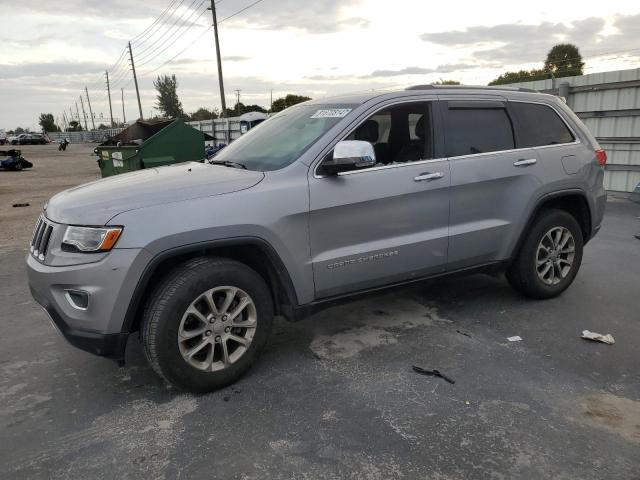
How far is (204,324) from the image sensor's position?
10.0ft

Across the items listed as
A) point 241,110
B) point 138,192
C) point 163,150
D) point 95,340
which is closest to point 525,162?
point 138,192

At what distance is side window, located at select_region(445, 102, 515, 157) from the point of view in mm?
3916

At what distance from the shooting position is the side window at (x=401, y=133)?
3.81 metres

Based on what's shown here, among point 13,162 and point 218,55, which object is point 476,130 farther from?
point 218,55

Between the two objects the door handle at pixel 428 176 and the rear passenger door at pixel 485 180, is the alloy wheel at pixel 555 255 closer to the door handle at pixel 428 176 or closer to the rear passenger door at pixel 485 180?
the rear passenger door at pixel 485 180

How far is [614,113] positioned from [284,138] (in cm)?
883

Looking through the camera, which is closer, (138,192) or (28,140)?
(138,192)

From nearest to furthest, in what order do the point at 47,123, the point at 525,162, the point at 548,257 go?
the point at 525,162 < the point at 548,257 < the point at 47,123

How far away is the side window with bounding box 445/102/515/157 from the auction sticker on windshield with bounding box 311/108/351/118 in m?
0.85

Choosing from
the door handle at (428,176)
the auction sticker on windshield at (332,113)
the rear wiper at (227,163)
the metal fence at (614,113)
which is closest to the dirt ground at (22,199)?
the rear wiper at (227,163)

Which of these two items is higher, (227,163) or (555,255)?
(227,163)

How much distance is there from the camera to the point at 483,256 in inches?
162

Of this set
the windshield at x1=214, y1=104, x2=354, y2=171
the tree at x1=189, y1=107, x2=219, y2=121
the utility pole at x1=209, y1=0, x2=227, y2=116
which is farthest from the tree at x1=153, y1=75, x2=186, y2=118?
the windshield at x1=214, y1=104, x2=354, y2=171

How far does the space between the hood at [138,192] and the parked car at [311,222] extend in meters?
0.01
